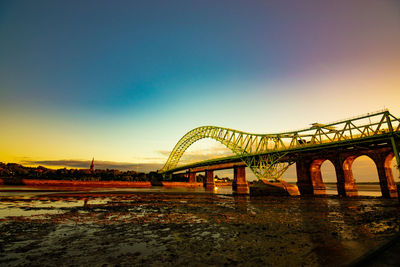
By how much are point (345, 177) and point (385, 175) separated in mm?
4896

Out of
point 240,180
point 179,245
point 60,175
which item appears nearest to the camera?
point 179,245

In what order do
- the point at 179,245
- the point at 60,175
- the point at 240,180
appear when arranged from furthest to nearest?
the point at 60,175 < the point at 240,180 < the point at 179,245

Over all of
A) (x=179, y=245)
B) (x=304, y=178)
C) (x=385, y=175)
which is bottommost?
(x=179, y=245)

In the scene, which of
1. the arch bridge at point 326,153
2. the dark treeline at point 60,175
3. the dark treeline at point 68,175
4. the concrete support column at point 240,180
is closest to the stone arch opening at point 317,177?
the arch bridge at point 326,153

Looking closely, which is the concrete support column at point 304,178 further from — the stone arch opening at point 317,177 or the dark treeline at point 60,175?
the dark treeline at point 60,175

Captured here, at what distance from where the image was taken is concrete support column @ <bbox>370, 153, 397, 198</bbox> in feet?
80.9

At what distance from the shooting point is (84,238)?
20.3 feet

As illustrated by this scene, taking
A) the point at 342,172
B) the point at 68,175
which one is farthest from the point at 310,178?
the point at 68,175

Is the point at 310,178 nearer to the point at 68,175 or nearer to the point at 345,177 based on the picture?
the point at 345,177

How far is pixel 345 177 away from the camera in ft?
96.2

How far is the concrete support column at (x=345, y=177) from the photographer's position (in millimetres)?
28987

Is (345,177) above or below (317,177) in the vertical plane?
above

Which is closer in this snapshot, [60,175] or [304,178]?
[304,178]

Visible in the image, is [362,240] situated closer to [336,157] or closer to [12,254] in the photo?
[12,254]
